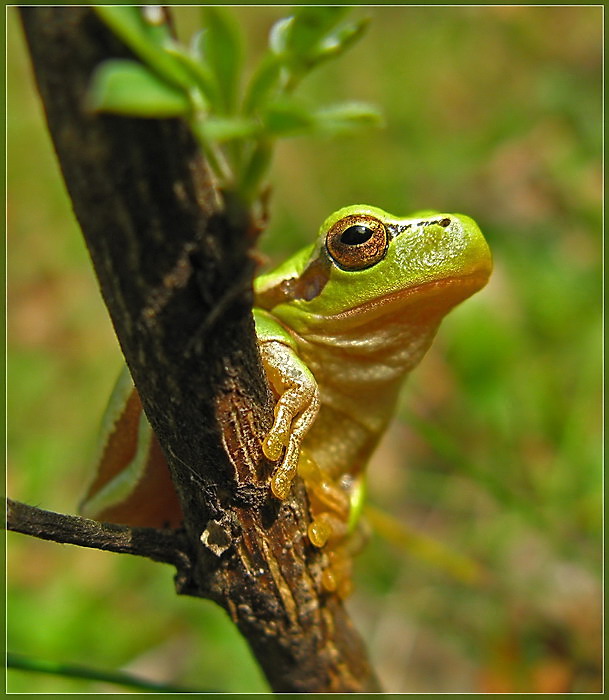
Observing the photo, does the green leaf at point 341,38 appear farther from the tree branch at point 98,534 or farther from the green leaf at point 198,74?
the tree branch at point 98,534

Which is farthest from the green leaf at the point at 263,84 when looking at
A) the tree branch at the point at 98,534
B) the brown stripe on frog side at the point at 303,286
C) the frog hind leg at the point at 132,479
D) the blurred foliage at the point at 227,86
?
the frog hind leg at the point at 132,479

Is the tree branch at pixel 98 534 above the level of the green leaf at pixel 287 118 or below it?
below

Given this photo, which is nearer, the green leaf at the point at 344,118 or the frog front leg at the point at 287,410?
the green leaf at the point at 344,118

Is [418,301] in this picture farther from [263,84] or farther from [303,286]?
[263,84]

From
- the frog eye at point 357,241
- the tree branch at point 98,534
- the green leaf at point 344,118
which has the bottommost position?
the tree branch at point 98,534

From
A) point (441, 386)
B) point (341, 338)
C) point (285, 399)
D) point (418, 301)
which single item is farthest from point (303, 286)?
point (441, 386)

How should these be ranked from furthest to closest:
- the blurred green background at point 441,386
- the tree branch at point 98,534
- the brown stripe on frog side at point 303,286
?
the blurred green background at point 441,386
the brown stripe on frog side at point 303,286
the tree branch at point 98,534
